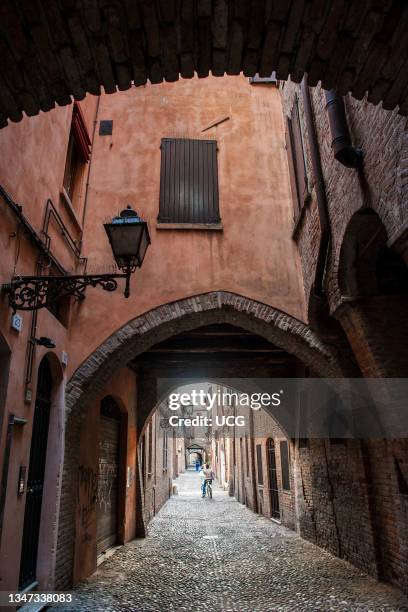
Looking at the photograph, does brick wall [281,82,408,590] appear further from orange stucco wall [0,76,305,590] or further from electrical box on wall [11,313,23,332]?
electrical box on wall [11,313,23,332]

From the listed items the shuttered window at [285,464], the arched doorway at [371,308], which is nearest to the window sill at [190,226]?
the arched doorway at [371,308]

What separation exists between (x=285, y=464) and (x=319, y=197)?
26.0 ft

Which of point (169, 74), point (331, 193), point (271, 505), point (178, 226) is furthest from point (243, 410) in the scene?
point (169, 74)

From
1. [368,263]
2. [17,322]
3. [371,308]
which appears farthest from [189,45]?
[371,308]

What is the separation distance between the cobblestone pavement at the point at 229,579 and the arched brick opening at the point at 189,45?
5.25 m

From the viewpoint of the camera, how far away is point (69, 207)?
606cm

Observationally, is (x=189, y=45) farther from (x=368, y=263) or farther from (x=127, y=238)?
(x=368, y=263)

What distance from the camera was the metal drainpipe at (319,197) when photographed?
17.6ft

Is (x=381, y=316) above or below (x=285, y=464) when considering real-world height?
above

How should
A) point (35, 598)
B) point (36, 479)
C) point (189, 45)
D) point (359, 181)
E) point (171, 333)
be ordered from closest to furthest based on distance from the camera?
point (189, 45) → point (359, 181) → point (35, 598) → point (36, 479) → point (171, 333)

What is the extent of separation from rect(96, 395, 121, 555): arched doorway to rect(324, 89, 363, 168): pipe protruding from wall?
6.01 metres

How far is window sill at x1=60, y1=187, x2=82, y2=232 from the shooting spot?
5832 millimetres

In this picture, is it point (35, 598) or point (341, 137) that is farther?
point (35, 598)

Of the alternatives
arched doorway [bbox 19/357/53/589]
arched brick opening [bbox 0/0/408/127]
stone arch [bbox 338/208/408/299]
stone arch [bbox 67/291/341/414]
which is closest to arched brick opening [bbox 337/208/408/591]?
stone arch [bbox 338/208/408/299]
